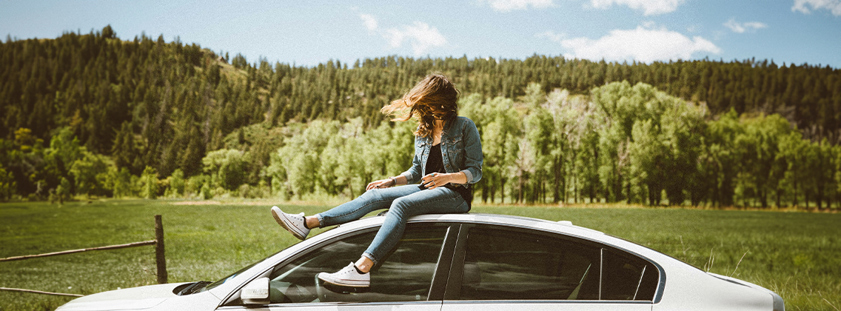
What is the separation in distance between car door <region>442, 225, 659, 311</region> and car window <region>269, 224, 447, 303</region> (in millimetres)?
162

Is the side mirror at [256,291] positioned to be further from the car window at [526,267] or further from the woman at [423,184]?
the car window at [526,267]

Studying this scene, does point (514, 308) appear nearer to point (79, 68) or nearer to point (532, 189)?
point (532, 189)

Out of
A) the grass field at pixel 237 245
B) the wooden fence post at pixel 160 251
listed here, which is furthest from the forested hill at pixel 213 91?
the wooden fence post at pixel 160 251

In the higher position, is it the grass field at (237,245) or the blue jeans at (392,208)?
the blue jeans at (392,208)

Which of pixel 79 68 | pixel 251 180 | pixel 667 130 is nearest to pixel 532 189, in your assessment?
pixel 667 130

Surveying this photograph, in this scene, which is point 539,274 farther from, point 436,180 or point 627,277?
point 436,180

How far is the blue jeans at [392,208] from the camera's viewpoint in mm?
2545

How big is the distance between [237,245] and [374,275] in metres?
27.2

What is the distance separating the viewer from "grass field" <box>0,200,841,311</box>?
43.1 ft

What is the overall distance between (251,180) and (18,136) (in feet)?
203

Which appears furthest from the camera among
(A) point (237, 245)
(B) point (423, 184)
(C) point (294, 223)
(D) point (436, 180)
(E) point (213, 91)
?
(E) point (213, 91)

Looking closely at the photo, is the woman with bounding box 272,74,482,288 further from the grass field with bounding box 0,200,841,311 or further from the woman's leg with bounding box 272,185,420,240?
the grass field with bounding box 0,200,841,311

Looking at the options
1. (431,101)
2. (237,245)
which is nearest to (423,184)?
(431,101)

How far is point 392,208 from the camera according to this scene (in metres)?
2.63
